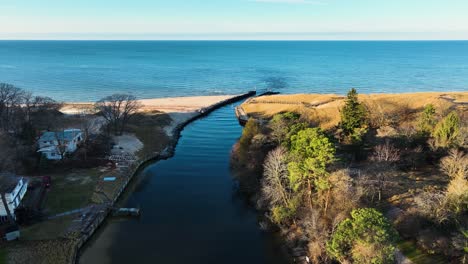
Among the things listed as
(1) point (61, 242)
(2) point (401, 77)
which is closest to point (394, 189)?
(1) point (61, 242)

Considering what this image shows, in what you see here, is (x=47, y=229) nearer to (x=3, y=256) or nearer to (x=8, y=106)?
(x=3, y=256)

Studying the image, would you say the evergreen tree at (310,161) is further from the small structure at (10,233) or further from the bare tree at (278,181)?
the small structure at (10,233)

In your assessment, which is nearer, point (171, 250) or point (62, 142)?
point (171, 250)

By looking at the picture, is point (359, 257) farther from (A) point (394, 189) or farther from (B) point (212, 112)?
(B) point (212, 112)

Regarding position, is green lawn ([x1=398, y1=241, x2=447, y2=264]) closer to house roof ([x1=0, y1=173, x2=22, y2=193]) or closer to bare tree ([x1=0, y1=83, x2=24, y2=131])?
house roof ([x1=0, y1=173, x2=22, y2=193])

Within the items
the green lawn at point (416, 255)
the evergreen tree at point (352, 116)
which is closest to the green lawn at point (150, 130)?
the evergreen tree at point (352, 116)

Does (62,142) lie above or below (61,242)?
above
